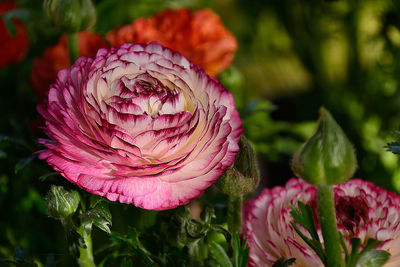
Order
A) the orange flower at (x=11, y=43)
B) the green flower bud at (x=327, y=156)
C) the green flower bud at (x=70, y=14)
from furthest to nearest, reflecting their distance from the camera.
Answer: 1. the orange flower at (x=11, y=43)
2. the green flower bud at (x=70, y=14)
3. the green flower bud at (x=327, y=156)

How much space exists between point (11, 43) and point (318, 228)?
0.34 metres

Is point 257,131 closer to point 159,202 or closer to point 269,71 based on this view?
point 159,202

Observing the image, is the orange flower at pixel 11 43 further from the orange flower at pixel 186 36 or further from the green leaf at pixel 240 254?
the green leaf at pixel 240 254

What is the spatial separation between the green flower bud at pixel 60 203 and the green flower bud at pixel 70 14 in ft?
0.42

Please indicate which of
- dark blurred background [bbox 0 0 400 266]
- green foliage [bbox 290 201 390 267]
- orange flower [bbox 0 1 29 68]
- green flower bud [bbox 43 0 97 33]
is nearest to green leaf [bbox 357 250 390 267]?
green foliage [bbox 290 201 390 267]

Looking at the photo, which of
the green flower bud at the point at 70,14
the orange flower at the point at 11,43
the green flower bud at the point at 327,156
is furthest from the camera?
the orange flower at the point at 11,43

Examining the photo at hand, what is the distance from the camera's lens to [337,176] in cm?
24

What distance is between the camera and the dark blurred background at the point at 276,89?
445 mm

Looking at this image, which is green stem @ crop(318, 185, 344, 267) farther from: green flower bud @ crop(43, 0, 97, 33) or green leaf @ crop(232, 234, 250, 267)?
green flower bud @ crop(43, 0, 97, 33)

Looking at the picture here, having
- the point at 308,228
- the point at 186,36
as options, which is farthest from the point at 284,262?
the point at 186,36

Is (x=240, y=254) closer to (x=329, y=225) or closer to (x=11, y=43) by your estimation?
(x=329, y=225)

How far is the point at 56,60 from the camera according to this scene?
1.40ft

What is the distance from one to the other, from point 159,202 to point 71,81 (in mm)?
85

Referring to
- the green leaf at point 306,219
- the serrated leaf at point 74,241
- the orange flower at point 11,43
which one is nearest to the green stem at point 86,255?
the serrated leaf at point 74,241
